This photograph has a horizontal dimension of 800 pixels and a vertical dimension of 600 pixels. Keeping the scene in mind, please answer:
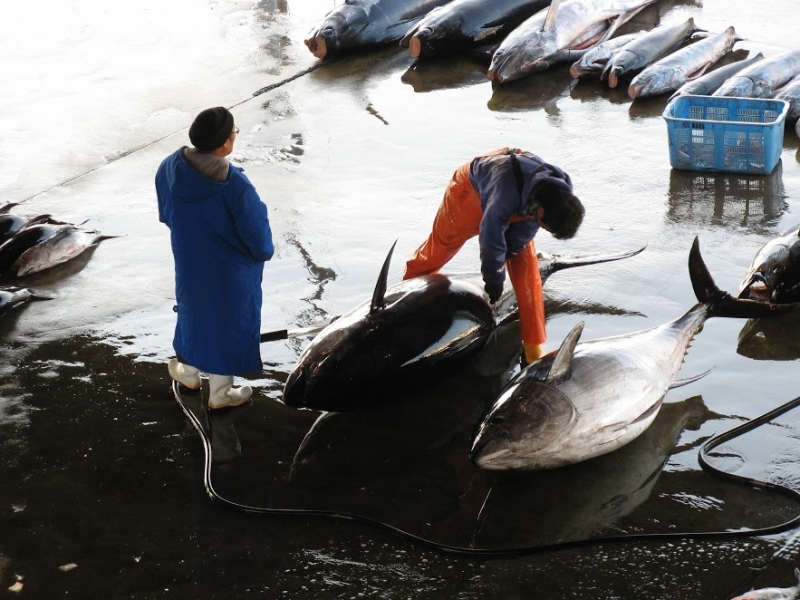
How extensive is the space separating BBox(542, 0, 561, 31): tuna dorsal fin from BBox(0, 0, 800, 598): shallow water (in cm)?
48

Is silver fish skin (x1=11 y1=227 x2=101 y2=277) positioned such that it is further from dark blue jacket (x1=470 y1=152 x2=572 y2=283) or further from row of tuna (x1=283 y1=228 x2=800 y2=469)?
dark blue jacket (x1=470 y1=152 x2=572 y2=283)

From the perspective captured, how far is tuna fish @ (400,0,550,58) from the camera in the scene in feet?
34.2

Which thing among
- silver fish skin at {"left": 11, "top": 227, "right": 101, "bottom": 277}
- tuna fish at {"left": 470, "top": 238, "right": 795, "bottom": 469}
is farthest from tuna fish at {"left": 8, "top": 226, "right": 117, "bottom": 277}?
tuna fish at {"left": 470, "top": 238, "right": 795, "bottom": 469}

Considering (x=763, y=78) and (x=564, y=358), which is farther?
(x=763, y=78)

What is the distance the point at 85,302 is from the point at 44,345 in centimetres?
59

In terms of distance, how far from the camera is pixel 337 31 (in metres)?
10.8

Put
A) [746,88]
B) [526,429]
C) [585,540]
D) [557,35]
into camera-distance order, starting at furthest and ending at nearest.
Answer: [557,35]
[746,88]
[526,429]
[585,540]

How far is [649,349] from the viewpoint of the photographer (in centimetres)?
479

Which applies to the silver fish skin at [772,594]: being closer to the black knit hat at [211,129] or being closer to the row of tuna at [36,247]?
the black knit hat at [211,129]

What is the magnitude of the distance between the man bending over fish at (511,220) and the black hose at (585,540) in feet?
3.91

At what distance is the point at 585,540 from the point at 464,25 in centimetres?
766

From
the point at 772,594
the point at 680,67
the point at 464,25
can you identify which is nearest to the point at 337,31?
the point at 464,25

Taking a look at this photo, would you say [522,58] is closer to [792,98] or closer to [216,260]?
[792,98]

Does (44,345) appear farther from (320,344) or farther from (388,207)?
(388,207)
